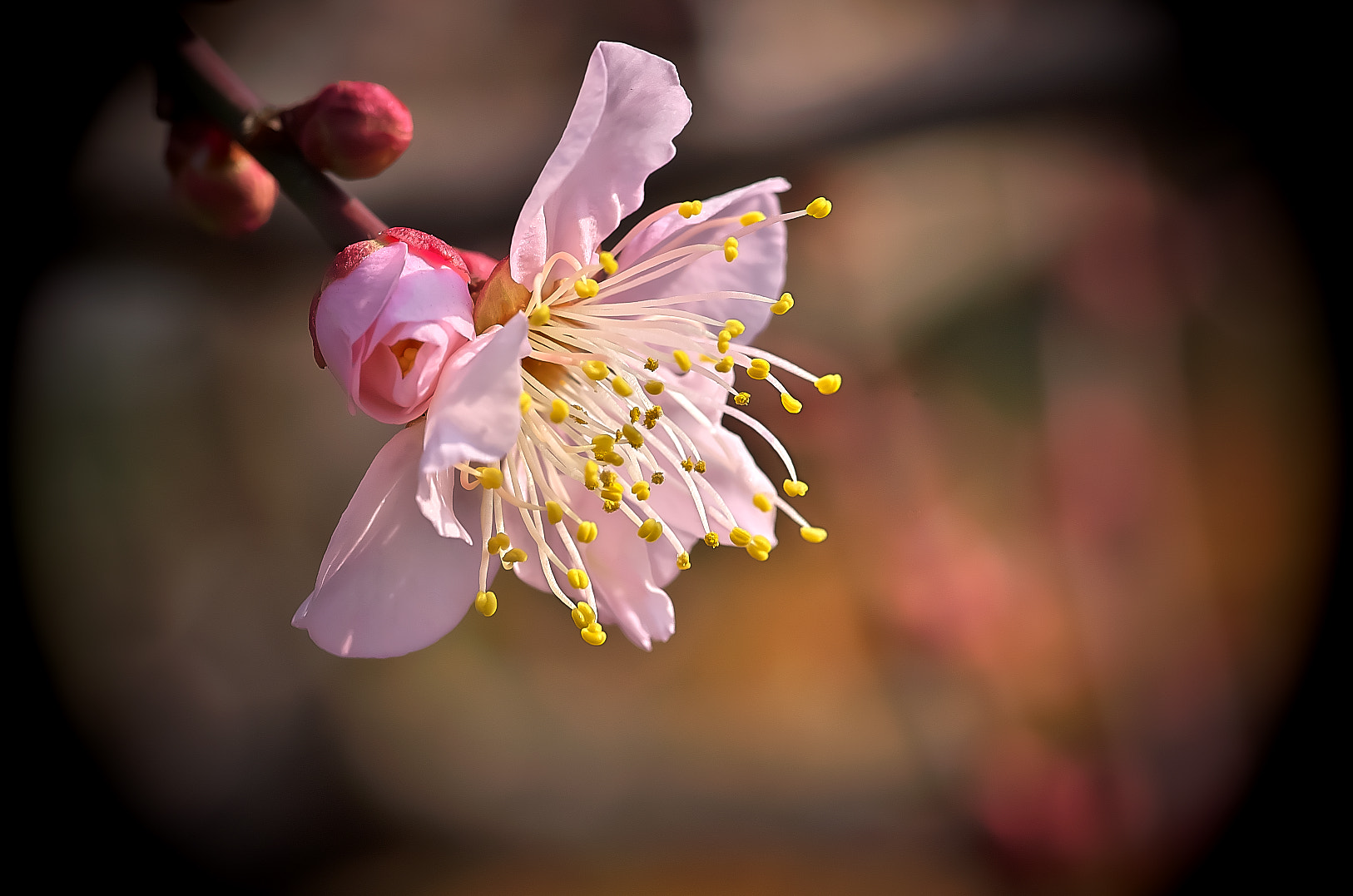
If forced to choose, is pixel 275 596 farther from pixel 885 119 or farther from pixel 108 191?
pixel 885 119

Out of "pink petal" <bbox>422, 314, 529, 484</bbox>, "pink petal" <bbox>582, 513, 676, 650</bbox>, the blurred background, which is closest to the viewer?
"pink petal" <bbox>422, 314, 529, 484</bbox>

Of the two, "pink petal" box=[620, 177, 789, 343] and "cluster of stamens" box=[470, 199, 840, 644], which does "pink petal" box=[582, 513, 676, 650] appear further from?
"pink petal" box=[620, 177, 789, 343]

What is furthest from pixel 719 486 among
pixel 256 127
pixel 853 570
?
pixel 853 570

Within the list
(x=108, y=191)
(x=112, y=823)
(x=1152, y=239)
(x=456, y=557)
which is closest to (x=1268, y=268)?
(x=1152, y=239)

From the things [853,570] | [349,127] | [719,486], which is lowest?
[853,570]

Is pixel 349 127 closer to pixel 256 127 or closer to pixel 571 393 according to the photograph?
pixel 256 127

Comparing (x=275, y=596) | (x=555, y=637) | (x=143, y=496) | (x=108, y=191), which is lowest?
(x=555, y=637)

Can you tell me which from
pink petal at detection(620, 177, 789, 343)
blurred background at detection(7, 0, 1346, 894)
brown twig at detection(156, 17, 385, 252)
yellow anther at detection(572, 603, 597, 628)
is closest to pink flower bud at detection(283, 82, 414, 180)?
brown twig at detection(156, 17, 385, 252)
